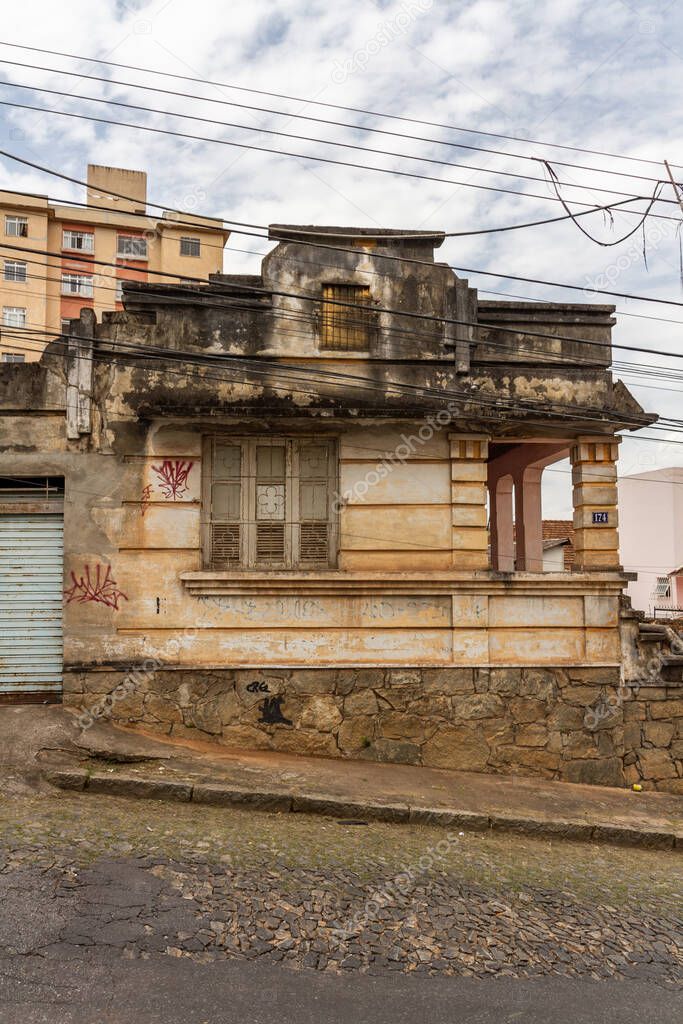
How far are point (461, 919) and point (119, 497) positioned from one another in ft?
20.7

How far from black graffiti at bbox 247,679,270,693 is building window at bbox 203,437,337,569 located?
1.46m

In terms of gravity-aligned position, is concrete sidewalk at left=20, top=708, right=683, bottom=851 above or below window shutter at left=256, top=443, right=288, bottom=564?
below

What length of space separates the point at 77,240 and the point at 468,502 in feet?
122

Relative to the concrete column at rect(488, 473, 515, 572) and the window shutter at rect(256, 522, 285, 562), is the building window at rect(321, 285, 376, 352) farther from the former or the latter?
the concrete column at rect(488, 473, 515, 572)

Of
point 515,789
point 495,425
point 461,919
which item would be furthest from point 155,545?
point 461,919

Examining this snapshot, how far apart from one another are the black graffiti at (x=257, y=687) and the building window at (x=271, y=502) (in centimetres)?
146

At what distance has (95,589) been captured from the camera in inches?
384

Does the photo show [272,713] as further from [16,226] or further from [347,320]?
[16,226]

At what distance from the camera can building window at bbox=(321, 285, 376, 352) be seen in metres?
10.3

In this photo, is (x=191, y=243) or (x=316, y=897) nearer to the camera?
(x=316, y=897)

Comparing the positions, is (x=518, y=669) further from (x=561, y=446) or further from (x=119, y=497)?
(x=119, y=497)

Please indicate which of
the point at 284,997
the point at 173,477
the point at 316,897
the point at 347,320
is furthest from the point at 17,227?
the point at 284,997

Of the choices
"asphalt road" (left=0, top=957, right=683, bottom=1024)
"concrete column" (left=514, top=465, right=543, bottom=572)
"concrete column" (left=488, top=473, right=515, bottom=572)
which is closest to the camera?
"asphalt road" (left=0, top=957, right=683, bottom=1024)

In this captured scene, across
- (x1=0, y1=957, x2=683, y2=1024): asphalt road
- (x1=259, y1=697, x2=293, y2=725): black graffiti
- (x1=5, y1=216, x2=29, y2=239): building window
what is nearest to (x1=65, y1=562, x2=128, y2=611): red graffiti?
(x1=259, y1=697, x2=293, y2=725): black graffiti
